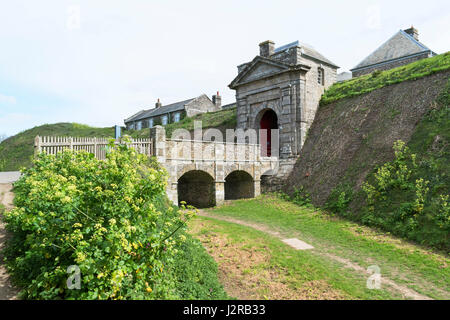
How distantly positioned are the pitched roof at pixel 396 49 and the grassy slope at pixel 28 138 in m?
27.8

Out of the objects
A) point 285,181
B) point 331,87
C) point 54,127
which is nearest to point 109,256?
point 285,181

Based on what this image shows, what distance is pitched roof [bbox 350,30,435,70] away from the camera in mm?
23222

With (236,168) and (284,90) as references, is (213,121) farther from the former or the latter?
(236,168)

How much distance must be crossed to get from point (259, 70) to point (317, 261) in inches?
605

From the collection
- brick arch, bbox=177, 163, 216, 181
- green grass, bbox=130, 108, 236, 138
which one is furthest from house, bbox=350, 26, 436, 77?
brick arch, bbox=177, 163, 216, 181

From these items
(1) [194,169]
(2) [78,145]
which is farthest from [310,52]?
(2) [78,145]

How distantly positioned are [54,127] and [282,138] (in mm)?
32101

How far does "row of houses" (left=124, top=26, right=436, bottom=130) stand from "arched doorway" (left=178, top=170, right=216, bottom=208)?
9.14m

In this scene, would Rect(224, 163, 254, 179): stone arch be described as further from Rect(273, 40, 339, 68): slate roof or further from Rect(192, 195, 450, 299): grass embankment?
Rect(273, 40, 339, 68): slate roof

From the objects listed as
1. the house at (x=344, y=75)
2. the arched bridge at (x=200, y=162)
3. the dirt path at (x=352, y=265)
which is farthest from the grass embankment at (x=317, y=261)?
the house at (x=344, y=75)

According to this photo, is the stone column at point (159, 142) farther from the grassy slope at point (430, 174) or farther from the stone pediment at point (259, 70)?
the stone pediment at point (259, 70)

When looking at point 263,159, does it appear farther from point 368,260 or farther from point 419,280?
point 419,280

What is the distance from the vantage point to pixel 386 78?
704 inches
